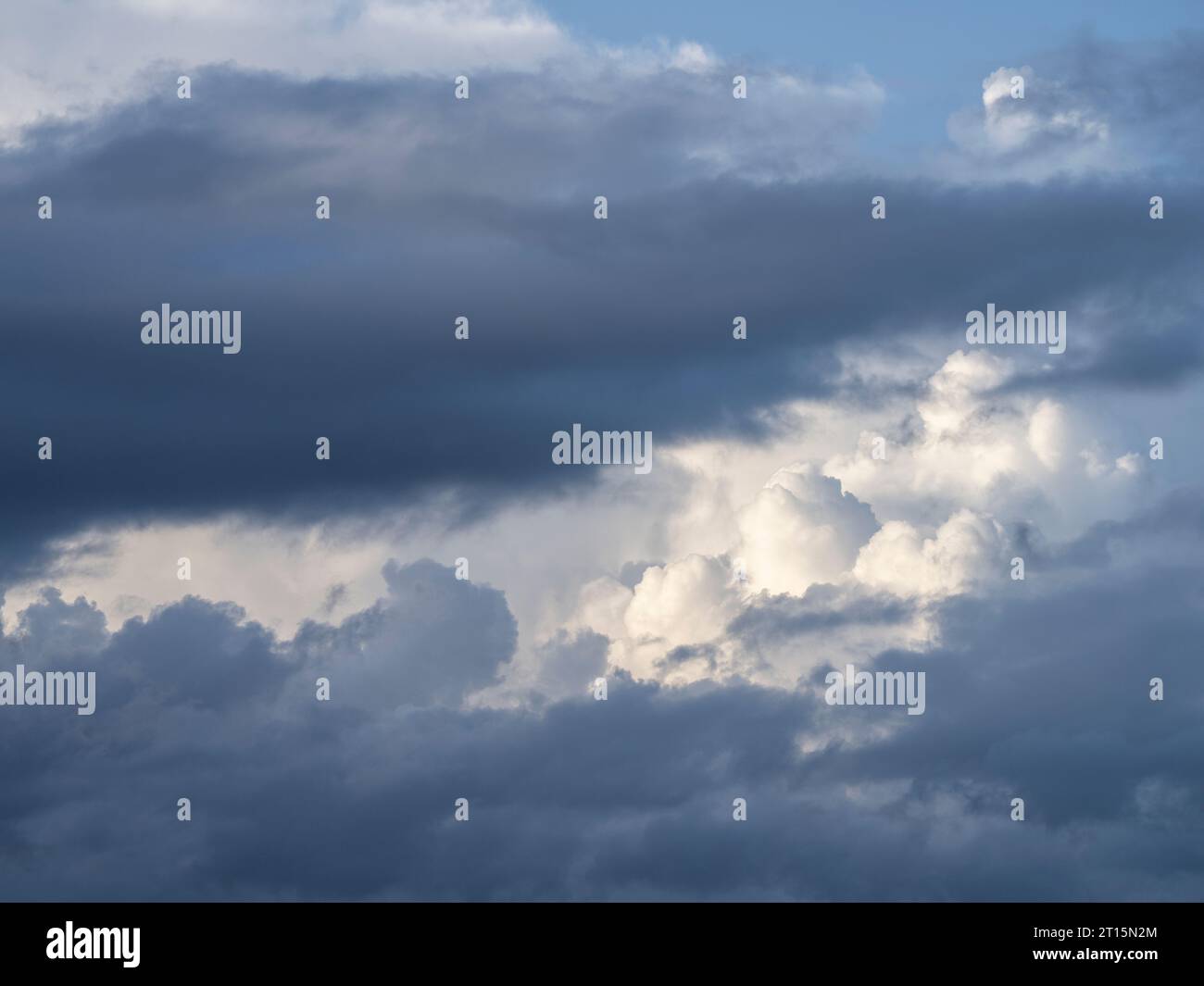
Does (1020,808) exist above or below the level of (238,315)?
below

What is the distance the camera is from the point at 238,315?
14025 cm
